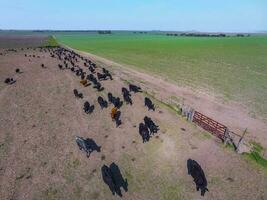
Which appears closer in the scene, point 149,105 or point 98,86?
point 149,105

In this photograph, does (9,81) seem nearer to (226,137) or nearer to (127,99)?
(127,99)

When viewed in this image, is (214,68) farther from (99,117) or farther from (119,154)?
(119,154)

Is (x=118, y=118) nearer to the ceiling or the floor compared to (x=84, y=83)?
nearer to the ceiling

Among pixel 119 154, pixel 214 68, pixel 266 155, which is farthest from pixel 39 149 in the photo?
pixel 214 68

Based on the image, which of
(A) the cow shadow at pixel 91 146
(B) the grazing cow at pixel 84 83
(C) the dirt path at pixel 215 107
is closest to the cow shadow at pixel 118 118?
(A) the cow shadow at pixel 91 146

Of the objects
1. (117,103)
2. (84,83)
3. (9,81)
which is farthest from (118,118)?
(9,81)

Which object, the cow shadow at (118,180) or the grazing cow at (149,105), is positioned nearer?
the cow shadow at (118,180)

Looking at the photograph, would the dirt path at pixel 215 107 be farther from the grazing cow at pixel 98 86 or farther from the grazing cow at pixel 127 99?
the grazing cow at pixel 98 86
